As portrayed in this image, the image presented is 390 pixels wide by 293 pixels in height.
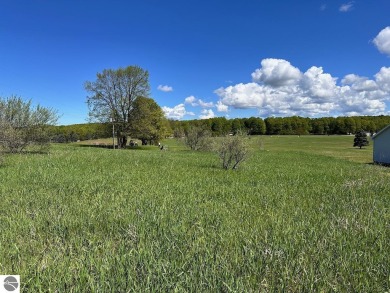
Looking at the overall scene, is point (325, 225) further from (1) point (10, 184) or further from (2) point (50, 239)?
(1) point (10, 184)

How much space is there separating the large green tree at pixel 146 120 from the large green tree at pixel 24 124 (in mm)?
32570

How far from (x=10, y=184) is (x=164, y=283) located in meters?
8.26

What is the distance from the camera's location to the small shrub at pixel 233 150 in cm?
1639

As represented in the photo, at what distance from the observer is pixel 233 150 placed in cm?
1694

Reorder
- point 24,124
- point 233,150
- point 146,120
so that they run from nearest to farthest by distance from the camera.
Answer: point 233,150 → point 24,124 → point 146,120

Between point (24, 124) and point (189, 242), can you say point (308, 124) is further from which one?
point (189, 242)

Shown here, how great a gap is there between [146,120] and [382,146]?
39597mm

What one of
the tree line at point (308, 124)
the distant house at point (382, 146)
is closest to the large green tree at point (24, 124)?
the distant house at point (382, 146)

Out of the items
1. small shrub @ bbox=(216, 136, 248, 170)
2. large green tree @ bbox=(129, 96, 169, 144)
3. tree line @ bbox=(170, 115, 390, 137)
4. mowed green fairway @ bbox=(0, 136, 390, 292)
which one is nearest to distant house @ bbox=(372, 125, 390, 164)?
small shrub @ bbox=(216, 136, 248, 170)

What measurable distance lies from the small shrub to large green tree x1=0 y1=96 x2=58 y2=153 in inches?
573

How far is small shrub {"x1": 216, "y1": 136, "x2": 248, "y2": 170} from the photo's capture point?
1639 centimetres

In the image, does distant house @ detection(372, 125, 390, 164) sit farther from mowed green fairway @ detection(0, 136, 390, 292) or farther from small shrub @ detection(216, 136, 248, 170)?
mowed green fairway @ detection(0, 136, 390, 292)

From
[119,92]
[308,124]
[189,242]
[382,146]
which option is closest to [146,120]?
[119,92]

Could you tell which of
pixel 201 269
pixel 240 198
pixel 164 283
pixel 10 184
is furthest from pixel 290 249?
pixel 10 184
